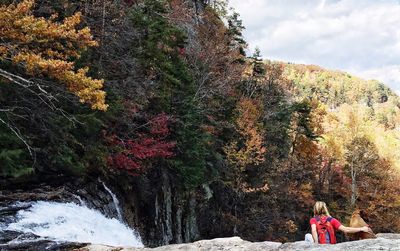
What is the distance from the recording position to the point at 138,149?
1443 centimetres

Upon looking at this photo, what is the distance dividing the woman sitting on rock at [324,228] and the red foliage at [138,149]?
7.46 meters

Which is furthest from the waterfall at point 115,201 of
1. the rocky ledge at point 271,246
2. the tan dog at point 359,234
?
the tan dog at point 359,234

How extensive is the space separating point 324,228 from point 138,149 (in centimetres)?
887

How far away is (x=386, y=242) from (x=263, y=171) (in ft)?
91.4

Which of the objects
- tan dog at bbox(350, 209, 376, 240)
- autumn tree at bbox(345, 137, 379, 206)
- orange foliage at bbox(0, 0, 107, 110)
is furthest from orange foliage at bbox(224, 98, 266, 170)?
tan dog at bbox(350, 209, 376, 240)

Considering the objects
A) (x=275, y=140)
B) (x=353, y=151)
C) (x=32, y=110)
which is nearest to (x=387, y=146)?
(x=353, y=151)

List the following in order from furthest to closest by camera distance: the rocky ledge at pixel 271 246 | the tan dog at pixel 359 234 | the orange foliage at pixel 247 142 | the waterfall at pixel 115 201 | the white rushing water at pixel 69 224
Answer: the orange foliage at pixel 247 142
the waterfall at pixel 115 201
the white rushing water at pixel 69 224
the tan dog at pixel 359 234
the rocky ledge at pixel 271 246

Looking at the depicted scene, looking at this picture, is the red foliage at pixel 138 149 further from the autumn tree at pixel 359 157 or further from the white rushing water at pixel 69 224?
the autumn tree at pixel 359 157

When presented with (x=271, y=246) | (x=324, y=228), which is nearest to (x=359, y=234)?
(x=324, y=228)

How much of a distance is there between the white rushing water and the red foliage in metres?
2.66

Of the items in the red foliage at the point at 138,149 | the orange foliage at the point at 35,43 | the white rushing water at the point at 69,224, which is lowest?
the white rushing water at the point at 69,224

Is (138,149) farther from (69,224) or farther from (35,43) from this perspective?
(35,43)

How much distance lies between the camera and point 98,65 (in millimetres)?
14188

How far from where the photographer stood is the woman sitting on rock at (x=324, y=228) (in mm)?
6492
